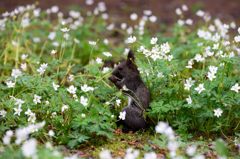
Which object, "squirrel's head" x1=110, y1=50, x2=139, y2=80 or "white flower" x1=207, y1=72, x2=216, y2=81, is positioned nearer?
"white flower" x1=207, y1=72, x2=216, y2=81

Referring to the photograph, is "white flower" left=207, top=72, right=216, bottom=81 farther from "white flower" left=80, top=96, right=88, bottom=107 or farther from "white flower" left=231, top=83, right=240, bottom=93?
"white flower" left=80, top=96, right=88, bottom=107

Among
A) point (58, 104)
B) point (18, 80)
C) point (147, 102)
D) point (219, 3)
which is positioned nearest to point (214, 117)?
point (147, 102)

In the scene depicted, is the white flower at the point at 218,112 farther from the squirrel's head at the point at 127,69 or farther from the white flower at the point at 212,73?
the squirrel's head at the point at 127,69

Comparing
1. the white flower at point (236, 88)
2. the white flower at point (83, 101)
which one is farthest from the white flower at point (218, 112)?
the white flower at point (83, 101)

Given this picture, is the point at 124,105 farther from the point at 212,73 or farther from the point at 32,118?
the point at 32,118

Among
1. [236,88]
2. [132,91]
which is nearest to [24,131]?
[132,91]

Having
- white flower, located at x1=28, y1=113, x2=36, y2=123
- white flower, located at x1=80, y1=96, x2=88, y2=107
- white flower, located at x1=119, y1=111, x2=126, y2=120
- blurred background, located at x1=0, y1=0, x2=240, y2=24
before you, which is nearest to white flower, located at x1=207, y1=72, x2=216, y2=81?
white flower, located at x1=119, y1=111, x2=126, y2=120
